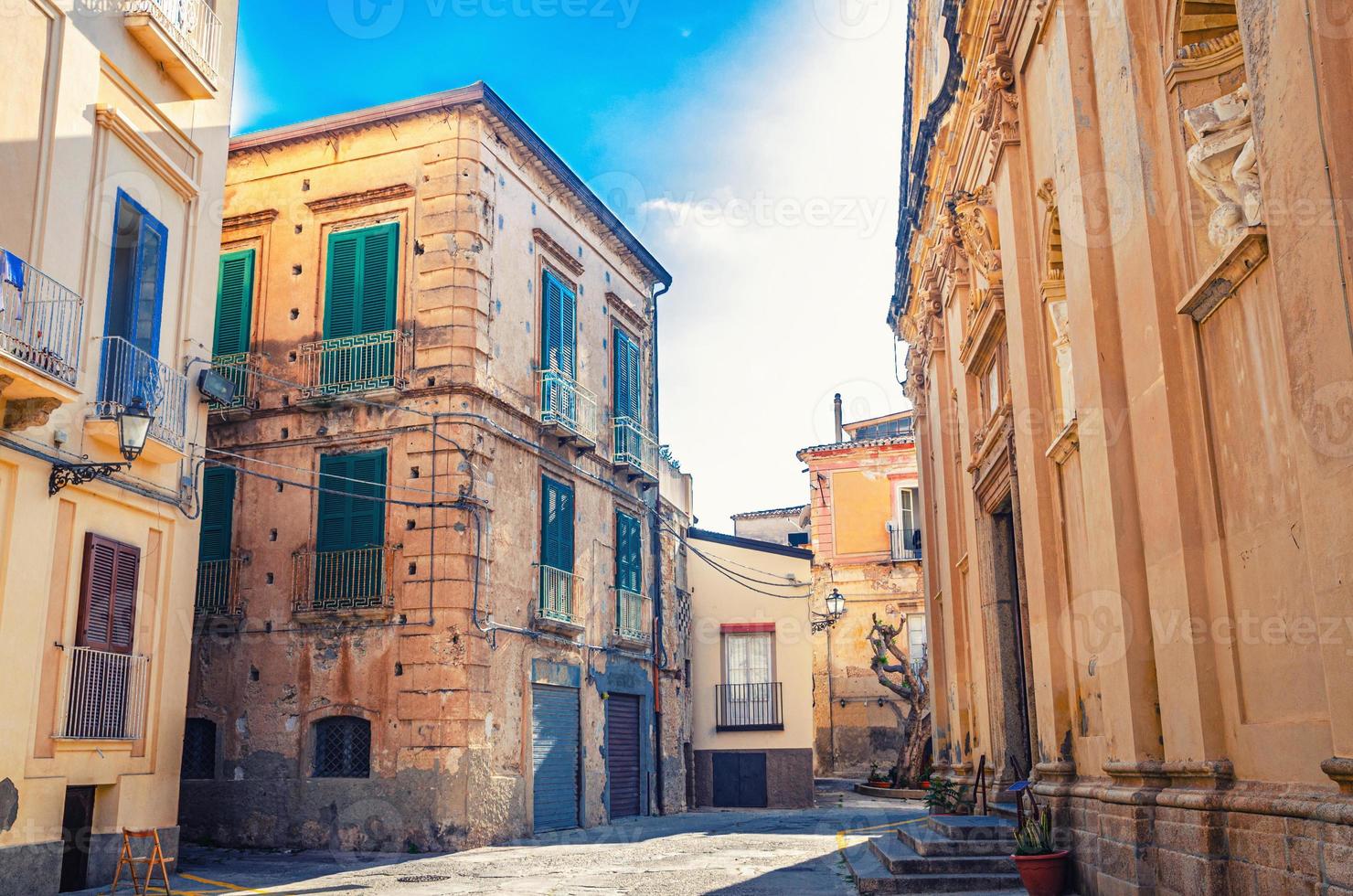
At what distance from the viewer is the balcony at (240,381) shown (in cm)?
1786

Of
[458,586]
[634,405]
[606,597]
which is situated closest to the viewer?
[458,586]

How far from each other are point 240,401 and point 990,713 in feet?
38.7

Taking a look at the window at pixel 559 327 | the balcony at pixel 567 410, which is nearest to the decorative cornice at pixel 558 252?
the window at pixel 559 327

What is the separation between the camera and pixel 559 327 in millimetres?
20531

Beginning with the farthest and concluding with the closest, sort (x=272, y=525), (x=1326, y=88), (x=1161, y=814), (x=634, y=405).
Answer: (x=634, y=405) → (x=272, y=525) → (x=1161, y=814) → (x=1326, y=88)

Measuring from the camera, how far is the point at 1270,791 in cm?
554

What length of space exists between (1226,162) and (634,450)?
56.2 ft

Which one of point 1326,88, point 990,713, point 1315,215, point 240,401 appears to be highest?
point 240,401

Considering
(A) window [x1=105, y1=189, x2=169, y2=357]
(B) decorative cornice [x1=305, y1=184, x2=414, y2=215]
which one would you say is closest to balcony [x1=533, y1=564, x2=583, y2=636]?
(B) decorative cornice [x1=305, y1=184, x2=414, y2=215]

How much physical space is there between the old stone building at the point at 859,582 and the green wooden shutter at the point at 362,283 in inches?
770

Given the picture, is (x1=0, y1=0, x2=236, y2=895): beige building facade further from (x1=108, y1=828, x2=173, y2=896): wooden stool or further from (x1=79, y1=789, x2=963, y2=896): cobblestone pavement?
(x1=79, y1=789, x2=963, y2=896): cobblestone pavement

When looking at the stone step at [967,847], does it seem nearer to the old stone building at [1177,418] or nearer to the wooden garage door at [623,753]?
the old stone building at [1177,418]

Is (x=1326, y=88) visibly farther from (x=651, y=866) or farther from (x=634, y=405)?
(x=634, y=405)

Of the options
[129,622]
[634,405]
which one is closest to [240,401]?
[129,622]
